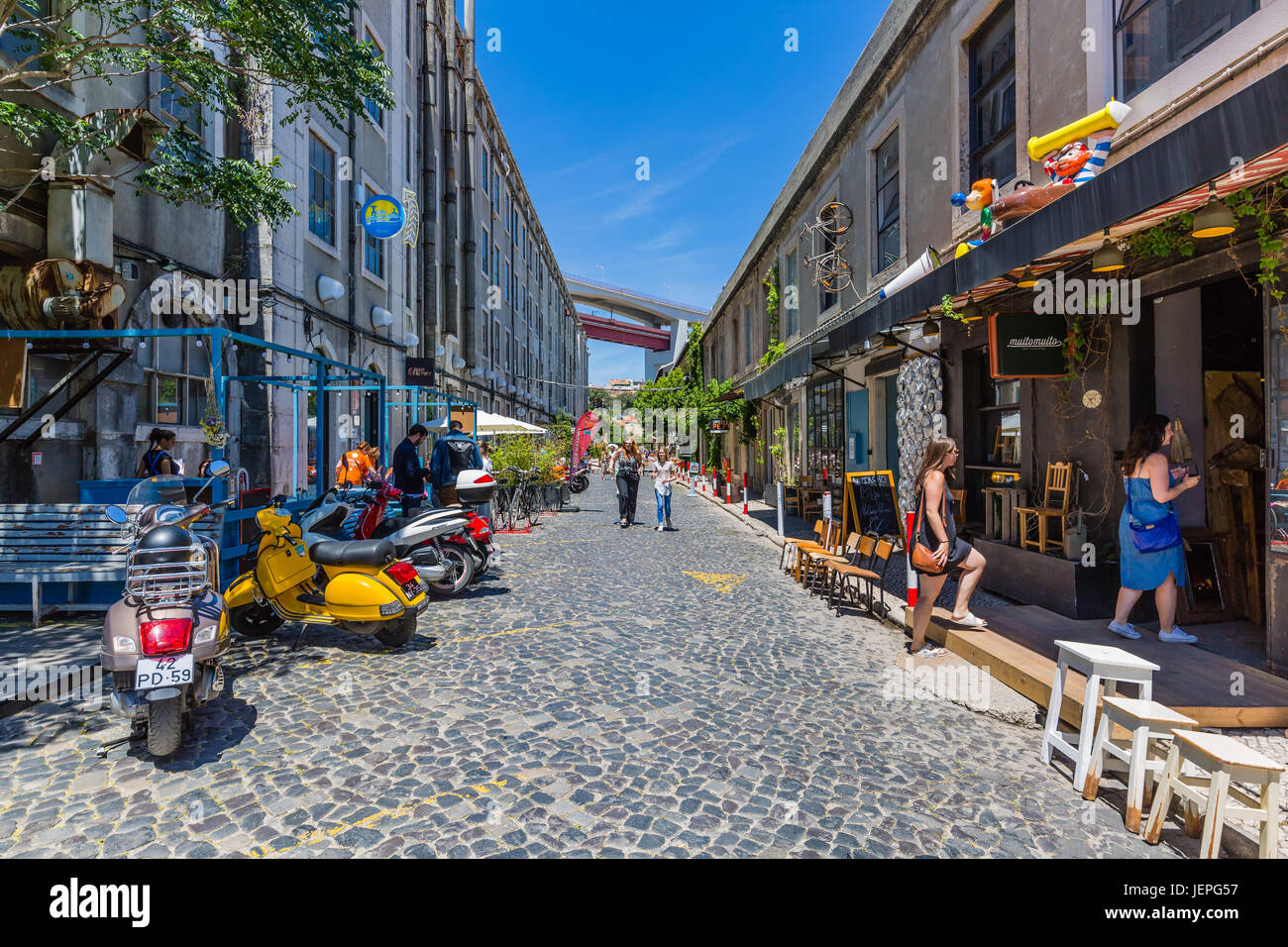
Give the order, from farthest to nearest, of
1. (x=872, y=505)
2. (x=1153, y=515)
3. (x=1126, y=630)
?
1. (x=872, y=505)
2. (x=1126, y=630)
3. (x=1153, y=515)

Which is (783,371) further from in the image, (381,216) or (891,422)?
(381,216)

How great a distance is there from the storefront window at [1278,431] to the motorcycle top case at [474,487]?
7.29 metres

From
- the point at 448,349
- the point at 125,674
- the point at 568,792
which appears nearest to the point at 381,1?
the point at 448,349

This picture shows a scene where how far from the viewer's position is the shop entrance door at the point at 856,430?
502 inches

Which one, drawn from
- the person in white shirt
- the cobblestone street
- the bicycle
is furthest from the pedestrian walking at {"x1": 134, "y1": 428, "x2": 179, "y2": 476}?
the person in white shirt

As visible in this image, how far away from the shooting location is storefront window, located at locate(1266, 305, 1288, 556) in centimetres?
433

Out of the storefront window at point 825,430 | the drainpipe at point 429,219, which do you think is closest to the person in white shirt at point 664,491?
the storefront window at point 825,430

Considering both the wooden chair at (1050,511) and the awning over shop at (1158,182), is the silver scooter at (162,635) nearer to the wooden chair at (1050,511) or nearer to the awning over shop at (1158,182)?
the awning over shop at (1158,182)

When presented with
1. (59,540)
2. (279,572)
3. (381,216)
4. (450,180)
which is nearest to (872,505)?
(279,572)

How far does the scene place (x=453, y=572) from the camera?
25.9 ft

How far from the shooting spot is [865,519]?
927 cm

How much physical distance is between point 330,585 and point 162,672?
2.01m

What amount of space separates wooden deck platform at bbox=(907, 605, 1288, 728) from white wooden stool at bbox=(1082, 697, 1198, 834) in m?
0.68
